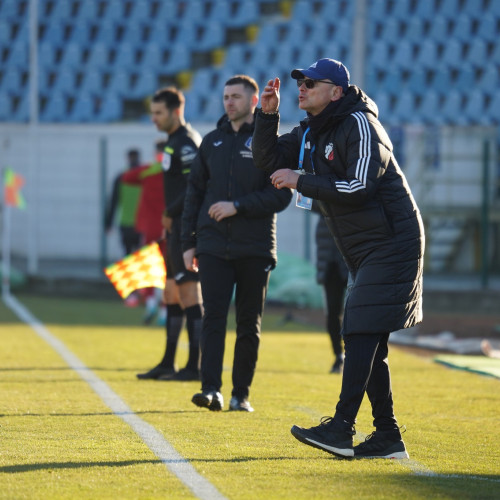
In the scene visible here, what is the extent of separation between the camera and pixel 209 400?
6.77 m

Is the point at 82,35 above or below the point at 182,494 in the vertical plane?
above

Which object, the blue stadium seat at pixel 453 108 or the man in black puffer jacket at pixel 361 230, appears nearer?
the man in black puffer jacket at pixel 361 230

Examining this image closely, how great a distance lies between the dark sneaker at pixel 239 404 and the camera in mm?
7160

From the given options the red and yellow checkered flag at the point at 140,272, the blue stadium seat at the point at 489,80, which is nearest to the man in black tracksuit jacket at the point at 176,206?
the red and yellow checkered flag at the point at 140,272

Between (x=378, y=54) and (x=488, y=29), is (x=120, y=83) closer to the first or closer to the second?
(x=378, y=54)

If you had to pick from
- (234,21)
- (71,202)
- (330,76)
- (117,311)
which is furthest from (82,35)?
(330,76)

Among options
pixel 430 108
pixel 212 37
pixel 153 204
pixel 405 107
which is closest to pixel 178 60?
pixel 212 37

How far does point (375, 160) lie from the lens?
5.41 m

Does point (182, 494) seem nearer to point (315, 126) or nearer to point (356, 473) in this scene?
point (356, 473)

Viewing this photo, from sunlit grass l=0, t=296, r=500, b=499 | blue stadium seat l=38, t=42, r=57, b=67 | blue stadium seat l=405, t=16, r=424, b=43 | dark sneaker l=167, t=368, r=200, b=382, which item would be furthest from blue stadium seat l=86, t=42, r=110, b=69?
dark sneaker l=167, t=368, r=200, b=382

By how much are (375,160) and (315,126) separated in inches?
15.3

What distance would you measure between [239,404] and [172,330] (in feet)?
7.17

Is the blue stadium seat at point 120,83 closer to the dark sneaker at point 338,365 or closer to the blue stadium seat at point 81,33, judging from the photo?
the blue stadium seat at point 81,33

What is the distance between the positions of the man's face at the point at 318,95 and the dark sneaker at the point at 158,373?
3763 mm
